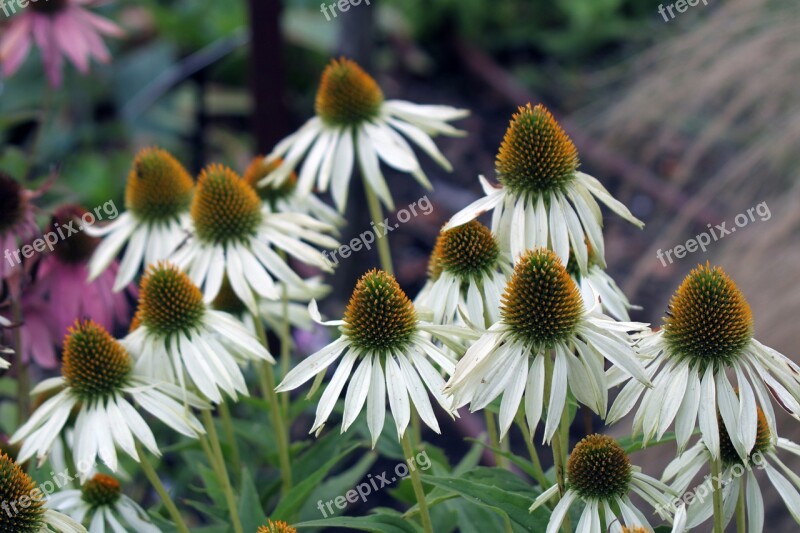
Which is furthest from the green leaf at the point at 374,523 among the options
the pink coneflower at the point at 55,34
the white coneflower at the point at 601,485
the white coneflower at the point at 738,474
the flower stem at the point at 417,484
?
the pink coneflower at the point at 55,34

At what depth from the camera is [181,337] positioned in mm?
1134

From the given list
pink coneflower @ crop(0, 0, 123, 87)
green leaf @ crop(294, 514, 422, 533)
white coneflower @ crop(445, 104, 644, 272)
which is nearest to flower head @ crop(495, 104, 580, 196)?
white coneflower @ crop(445, 104, 644, 272)

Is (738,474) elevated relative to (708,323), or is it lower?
lower

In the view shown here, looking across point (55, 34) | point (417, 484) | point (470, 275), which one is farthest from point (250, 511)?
point (55, 34)

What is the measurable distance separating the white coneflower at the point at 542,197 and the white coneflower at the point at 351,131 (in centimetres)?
31

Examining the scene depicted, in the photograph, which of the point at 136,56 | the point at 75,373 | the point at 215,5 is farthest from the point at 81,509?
the point at 215,5

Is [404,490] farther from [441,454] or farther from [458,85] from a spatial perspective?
[458,85]

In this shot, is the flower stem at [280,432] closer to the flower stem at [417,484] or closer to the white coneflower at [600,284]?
the flower stem at [417,484]

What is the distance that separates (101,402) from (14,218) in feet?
1.54

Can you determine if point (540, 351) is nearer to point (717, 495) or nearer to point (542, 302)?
point (542, 302)

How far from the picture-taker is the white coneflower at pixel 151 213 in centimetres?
139

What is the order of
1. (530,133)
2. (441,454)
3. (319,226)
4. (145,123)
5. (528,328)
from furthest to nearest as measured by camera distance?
(145,123)
(441,454)
(319,226)
(530,133)
(528,328)

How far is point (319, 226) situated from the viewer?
126 centimetres

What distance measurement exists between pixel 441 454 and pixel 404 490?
0.07 metres
